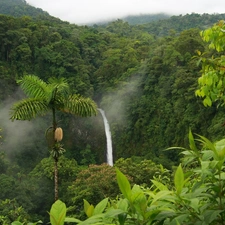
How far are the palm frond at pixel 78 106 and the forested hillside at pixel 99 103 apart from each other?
5.24 metres

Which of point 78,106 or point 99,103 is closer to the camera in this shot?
point 78,106

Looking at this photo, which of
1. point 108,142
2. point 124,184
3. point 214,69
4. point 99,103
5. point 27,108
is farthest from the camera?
point 99,103

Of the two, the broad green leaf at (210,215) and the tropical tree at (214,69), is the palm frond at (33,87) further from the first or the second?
the broad green leaf at (210,215)

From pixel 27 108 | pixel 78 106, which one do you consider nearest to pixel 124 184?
pixel 27 108

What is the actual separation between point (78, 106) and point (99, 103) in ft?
62.9

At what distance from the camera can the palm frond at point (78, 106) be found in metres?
5.28

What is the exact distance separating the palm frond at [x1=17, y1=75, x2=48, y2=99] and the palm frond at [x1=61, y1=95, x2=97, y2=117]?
16.4 inches

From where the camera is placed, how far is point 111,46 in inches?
1174

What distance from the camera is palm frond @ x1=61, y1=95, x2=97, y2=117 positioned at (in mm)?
5277

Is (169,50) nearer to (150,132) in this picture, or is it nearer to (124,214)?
(150,132)

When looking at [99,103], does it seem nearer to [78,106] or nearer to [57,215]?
[78,106]

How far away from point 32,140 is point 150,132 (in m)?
7.99

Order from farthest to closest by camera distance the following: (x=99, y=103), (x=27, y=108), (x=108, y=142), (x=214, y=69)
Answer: (x=99, y=103) < (x=108, y=142) < (x=27, y=108) < (x=214, y=69)

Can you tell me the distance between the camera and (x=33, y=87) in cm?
506
